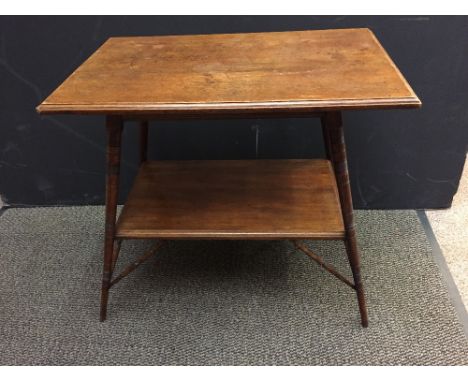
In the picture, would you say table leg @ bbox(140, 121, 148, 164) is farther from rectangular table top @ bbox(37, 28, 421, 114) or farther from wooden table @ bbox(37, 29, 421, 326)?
rectangular table top @ bbox(37, 28, 421, 114)

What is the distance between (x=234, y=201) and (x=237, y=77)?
0.33 meters

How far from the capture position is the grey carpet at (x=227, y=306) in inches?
39.6

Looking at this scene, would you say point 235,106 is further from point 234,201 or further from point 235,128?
point 235,128

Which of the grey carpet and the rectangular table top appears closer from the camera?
the rectangular table top

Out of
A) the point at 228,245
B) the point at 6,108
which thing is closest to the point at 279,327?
the point at 228,245

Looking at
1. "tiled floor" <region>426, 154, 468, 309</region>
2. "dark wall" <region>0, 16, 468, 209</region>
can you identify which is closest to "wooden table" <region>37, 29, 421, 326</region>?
"dark wall" <region>0, 16, 468, 209</region>

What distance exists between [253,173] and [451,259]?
25.9 inches

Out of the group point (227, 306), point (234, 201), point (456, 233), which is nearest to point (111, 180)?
point (234, 201)

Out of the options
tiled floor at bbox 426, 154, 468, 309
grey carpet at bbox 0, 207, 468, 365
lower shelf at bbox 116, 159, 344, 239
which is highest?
lower shelf at bbox 116, 159, 344, 239

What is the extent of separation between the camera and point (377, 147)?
1352 mm

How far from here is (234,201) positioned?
3.40 ft

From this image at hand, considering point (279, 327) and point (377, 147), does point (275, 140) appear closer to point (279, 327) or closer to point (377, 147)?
point (377, 147)

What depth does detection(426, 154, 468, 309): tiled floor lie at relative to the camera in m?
1.20

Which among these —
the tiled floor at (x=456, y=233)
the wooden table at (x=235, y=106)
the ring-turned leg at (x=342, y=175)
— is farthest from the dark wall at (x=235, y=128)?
the ring-turned leg at (x=342, y=175)
